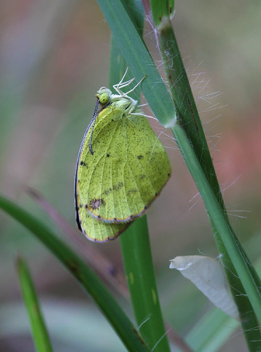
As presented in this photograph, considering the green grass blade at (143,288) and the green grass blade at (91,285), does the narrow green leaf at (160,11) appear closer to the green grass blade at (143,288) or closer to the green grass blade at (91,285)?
the green grass blade at (143,288)

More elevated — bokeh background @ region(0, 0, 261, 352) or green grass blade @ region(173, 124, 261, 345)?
bokeh background @ region(0, 0, 261, 352)

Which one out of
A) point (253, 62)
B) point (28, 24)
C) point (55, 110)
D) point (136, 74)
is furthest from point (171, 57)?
point (28, 24)

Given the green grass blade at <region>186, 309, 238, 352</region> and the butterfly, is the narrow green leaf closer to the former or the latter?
the butterfly

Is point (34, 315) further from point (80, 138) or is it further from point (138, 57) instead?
point (80, 138)

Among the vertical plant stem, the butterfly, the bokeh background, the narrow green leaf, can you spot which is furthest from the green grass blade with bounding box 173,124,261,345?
the bokeh background

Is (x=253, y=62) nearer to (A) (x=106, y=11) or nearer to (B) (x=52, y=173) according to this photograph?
(A) (x=106, y=11)

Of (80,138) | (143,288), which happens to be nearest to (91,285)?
(143,288)

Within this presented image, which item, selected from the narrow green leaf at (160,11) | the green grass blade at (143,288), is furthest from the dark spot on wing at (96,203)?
the narrow green leaf at (160,11)

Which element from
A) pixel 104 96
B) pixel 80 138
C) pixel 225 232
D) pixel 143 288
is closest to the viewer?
pixel 225 232
